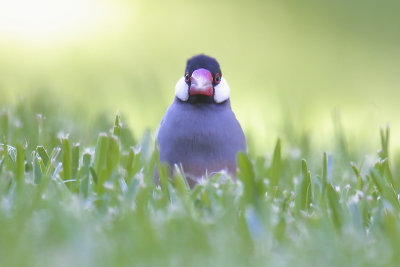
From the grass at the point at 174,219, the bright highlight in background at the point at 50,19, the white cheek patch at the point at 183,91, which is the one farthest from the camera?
the bright highlight in background at the point at 50,19

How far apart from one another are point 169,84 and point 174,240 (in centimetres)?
393

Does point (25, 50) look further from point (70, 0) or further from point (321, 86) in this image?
point (321, 86)

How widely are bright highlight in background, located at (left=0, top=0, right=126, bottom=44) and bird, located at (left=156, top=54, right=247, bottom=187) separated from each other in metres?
4.01

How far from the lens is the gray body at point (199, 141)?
229 centimetres

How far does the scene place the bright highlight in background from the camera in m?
6.20

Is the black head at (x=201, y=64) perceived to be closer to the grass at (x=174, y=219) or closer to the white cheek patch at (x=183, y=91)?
the white cheek patch at (x=183, y=91)

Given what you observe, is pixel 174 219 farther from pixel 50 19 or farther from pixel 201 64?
pixel 50 19

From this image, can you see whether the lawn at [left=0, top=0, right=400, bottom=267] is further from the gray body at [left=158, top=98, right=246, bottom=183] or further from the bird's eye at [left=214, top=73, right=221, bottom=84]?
the bird's eye at [left=214, top=73, right=221, bottom=84]

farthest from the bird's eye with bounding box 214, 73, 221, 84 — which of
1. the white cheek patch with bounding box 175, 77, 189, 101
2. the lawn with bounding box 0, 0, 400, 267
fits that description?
the lawn with bounding box 0, 0, 400, 267

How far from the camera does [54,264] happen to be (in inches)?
53.3

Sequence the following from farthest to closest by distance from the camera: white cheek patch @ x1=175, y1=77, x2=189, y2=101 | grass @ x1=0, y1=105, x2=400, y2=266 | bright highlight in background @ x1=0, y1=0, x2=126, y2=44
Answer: bright highlight in background @ x1=0, y1=0, x2=126, y2=44
white cheek patch @ x1=175, y1=77, x2=189, y2=101
grass @ x1=0, y1=105, x2=400, y2=266

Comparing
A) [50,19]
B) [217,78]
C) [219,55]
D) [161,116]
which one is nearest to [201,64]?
[217,78]

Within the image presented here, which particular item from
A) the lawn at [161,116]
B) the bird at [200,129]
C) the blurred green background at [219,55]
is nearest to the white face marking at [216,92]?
the bird at [200,129]

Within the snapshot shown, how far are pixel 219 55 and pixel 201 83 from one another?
4127 millimetres
